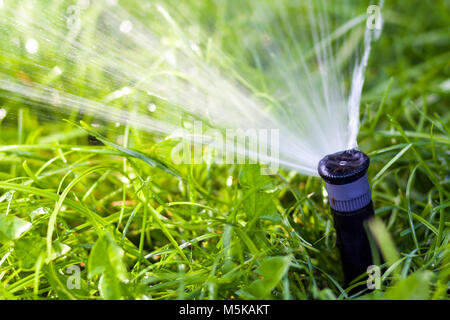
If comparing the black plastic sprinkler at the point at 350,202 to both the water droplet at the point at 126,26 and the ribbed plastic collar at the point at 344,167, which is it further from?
the water droplet at the point at 126,26

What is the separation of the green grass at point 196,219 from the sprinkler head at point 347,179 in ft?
0.29

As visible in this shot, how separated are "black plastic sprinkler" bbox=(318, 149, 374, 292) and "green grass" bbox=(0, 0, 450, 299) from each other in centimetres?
4

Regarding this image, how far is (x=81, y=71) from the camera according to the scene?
1.18 meters

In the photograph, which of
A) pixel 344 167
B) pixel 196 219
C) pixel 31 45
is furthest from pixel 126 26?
pixel 344 167

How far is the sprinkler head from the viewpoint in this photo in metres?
0.69

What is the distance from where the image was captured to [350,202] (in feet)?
2.36

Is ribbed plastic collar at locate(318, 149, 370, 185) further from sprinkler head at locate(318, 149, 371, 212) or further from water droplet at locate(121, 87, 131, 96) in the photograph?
water droplet at locate(121, 87, 131, 96)

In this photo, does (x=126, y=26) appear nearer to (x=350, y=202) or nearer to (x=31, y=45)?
(x=31, y=45)

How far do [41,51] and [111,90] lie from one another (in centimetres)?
23

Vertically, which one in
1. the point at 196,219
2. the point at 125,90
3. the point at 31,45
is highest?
the point at 31,45

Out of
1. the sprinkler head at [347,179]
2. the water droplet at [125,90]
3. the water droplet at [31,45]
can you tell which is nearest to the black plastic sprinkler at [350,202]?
the sprinkler head at [347,179]

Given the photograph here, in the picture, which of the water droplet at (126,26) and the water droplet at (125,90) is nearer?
the water droplet at (125,90)

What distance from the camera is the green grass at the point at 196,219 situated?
2.29 feet

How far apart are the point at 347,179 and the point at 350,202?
5 centimetres
